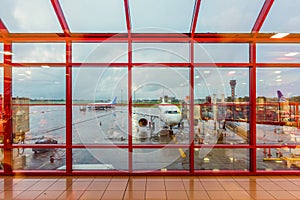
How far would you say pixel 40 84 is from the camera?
387 centimetres

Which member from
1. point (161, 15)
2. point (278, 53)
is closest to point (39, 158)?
point (161, 15)

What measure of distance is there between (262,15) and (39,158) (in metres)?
5.19

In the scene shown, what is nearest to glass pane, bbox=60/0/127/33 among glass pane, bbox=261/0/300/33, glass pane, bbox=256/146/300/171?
glass pane, bbox=261/0/300/33

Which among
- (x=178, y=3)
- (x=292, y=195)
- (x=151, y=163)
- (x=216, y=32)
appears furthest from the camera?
(x=151, y=163)

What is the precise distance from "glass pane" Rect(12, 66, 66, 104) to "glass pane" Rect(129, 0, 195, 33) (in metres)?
1.82

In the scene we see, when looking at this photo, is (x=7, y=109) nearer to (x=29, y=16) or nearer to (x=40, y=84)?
(x=40, y=84)

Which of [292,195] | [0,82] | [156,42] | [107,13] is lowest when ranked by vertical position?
[292,195]

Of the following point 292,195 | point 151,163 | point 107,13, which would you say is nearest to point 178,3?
point 107,13

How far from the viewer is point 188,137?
3.77m

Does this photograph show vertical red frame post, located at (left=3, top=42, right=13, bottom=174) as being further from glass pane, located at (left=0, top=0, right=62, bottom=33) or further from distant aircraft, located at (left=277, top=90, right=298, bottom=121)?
distant aircraft, located at (left=277, top=90, right=298, bottom=121)

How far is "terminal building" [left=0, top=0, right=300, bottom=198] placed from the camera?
3.48 m

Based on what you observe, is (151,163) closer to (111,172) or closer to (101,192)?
(111,172)

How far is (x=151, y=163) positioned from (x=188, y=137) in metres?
1.04

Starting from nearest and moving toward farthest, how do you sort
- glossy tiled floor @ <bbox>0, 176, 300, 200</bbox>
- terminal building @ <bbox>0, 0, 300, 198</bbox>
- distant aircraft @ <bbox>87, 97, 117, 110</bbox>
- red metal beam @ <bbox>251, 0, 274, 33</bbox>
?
glossy tiled floor @ <bbox>0, 176, 300, 200</bbox>
red metal beam @ <bbox>251, 0, 274, 33</bbox>
terminal building @ <bbox>0, 0, 300, 198</bbox>
distant aircraft @ <bbox>87, 97, 117, 110</bbox>
